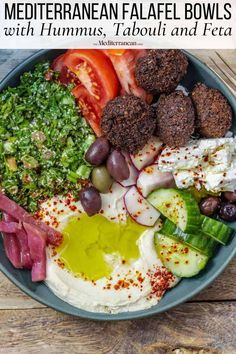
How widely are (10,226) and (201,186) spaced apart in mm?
760

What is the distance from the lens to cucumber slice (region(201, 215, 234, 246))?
2.40 m

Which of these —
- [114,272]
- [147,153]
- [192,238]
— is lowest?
[114,272]

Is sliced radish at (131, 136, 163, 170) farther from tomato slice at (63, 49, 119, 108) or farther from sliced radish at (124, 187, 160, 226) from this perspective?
tomato slice at (63, 49, 119, 108)

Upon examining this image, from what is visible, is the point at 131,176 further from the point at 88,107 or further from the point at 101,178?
the point at 88,107

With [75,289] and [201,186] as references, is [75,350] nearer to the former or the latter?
[75,289]

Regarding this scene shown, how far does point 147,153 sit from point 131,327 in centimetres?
74

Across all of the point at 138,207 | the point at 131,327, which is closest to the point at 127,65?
the point at 138,207

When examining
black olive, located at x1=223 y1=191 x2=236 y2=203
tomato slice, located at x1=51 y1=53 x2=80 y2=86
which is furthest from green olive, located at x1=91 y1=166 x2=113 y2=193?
black olive, located at x1=223 y1=191 x2=236 y2=203

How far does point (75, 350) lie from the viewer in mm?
2559

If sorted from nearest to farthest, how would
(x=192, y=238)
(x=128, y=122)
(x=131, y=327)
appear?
(x=128, y=122) < (x=192, y=238) < (x=131, y=327)

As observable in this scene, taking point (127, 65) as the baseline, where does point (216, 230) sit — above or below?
below

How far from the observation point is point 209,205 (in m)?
2.43

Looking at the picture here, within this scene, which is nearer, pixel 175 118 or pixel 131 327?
pixel 175 118

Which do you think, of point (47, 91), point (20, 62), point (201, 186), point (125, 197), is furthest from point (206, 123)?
point (20, 62)
